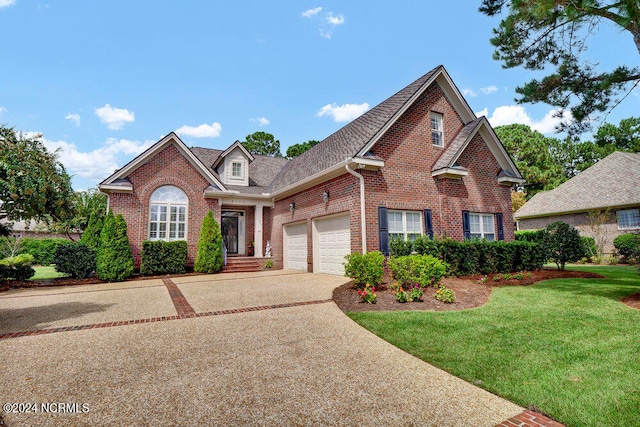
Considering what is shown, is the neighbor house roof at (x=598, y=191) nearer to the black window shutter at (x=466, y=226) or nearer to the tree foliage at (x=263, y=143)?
the black window shutter at (x=466, y=226)

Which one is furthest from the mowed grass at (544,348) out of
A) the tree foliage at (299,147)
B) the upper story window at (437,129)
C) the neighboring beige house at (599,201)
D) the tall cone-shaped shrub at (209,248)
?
the tree foliage at (299,147)

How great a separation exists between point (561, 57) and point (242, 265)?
13.9 meters

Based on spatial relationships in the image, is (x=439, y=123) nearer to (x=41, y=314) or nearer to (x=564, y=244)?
(x=564, y=244)

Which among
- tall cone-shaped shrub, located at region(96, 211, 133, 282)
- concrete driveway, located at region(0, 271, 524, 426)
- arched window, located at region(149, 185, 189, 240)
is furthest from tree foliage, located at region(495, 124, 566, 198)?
tall cone-shaped shrub, located at region(96, 211, 133, 282)

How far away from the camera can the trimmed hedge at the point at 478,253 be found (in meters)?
9.48

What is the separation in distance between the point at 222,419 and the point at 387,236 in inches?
333

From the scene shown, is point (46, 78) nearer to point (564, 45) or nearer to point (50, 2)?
point (50, 2)

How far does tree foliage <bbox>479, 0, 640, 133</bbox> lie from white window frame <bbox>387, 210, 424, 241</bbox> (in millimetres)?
4765

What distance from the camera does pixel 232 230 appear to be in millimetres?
17578

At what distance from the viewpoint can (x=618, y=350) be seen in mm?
4008

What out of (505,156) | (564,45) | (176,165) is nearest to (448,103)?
(505,156)

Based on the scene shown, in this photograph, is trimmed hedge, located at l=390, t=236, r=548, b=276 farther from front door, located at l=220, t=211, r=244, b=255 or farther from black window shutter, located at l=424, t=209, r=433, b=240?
front door, located at l=220, t=211, r=244, b=255

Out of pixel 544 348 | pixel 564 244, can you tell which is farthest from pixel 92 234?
pixel 564 244

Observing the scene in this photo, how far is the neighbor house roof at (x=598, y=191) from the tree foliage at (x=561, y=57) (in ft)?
43.4
